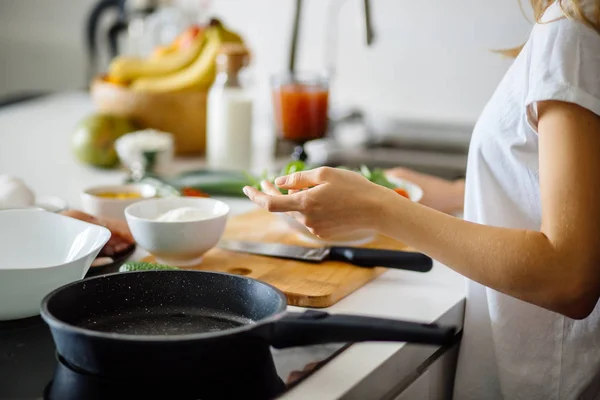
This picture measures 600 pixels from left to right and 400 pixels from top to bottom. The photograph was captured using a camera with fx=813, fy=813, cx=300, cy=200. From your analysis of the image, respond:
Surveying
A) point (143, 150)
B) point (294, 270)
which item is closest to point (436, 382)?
point (294, 270)

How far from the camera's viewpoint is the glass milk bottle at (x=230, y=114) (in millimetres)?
1896

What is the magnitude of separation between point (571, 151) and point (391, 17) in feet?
5.78

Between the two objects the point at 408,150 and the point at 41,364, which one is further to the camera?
the point at 408,150

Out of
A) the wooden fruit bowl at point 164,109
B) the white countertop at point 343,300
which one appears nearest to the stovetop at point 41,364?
the white countertop at point 343,300

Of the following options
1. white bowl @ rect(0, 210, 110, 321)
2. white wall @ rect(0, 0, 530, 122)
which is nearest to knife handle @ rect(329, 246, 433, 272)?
white bowl @ rect(0, 210, 110, 321)

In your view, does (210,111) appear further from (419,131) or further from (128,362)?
(128,362)

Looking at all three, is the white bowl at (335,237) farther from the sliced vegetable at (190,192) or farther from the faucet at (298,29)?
the faucet at (298,29)

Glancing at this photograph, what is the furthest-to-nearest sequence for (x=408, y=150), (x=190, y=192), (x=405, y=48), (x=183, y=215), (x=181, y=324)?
(x=405, y=48) < (x=408, y=150) < (x=190, y=192) < (x=183, y=215) < (x=181, y=324)

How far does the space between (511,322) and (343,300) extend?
0.78 ft

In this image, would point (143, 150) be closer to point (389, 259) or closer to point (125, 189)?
point (125, 189)

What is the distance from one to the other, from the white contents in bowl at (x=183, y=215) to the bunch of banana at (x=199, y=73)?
2.89ft

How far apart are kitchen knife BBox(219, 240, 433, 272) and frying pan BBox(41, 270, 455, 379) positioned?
0.30m

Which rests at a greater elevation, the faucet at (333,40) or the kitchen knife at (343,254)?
the faucet at (333,40)

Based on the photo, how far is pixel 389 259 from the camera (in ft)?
3.82
